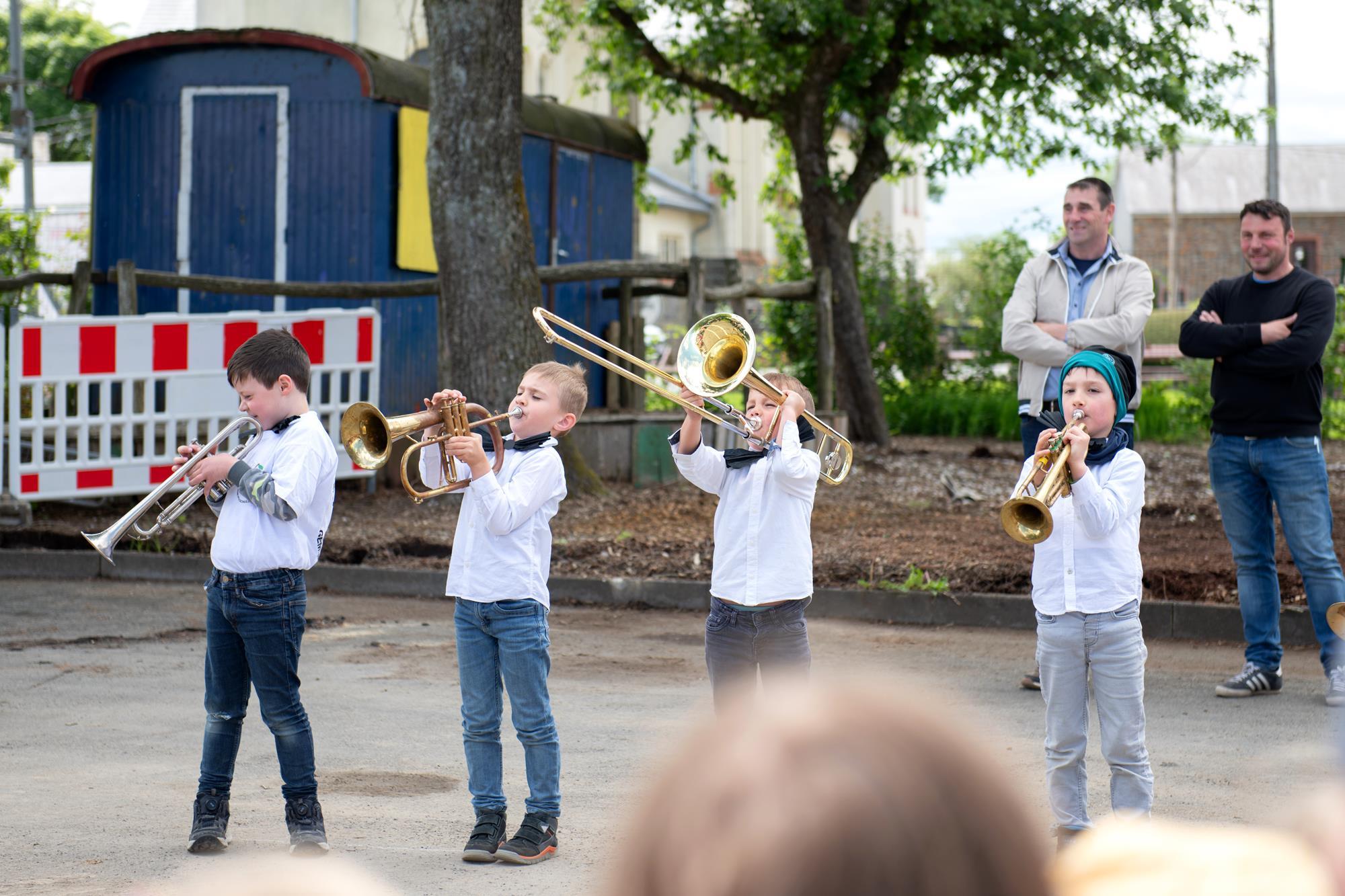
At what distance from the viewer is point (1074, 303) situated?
21.4 ft

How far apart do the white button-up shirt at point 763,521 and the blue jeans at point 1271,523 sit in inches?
98.5

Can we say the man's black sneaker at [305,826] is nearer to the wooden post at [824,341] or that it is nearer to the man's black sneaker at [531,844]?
the man's black sneaker at [531,844]

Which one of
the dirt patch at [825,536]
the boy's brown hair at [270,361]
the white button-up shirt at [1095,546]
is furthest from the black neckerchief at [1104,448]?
the dirt patch at [825,536]

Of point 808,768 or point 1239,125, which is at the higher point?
point 1239,125

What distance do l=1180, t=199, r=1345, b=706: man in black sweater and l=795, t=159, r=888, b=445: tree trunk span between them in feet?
35.5

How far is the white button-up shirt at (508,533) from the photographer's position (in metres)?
4.70

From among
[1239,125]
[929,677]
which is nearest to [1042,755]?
[929,677]

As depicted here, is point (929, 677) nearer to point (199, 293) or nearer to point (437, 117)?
point (437, 117)

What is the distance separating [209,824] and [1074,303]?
3.99 meters

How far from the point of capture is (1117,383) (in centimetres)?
468

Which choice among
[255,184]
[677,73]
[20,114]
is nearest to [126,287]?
→ [255,184]

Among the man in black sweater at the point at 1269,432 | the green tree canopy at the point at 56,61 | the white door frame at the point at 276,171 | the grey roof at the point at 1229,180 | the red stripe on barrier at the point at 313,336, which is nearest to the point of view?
the man in black sweater at the point at 1269,432

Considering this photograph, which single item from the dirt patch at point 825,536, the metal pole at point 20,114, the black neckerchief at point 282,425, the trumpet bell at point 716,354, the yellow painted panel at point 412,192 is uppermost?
the metal pole at point 20,114

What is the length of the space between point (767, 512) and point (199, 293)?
10016mm
